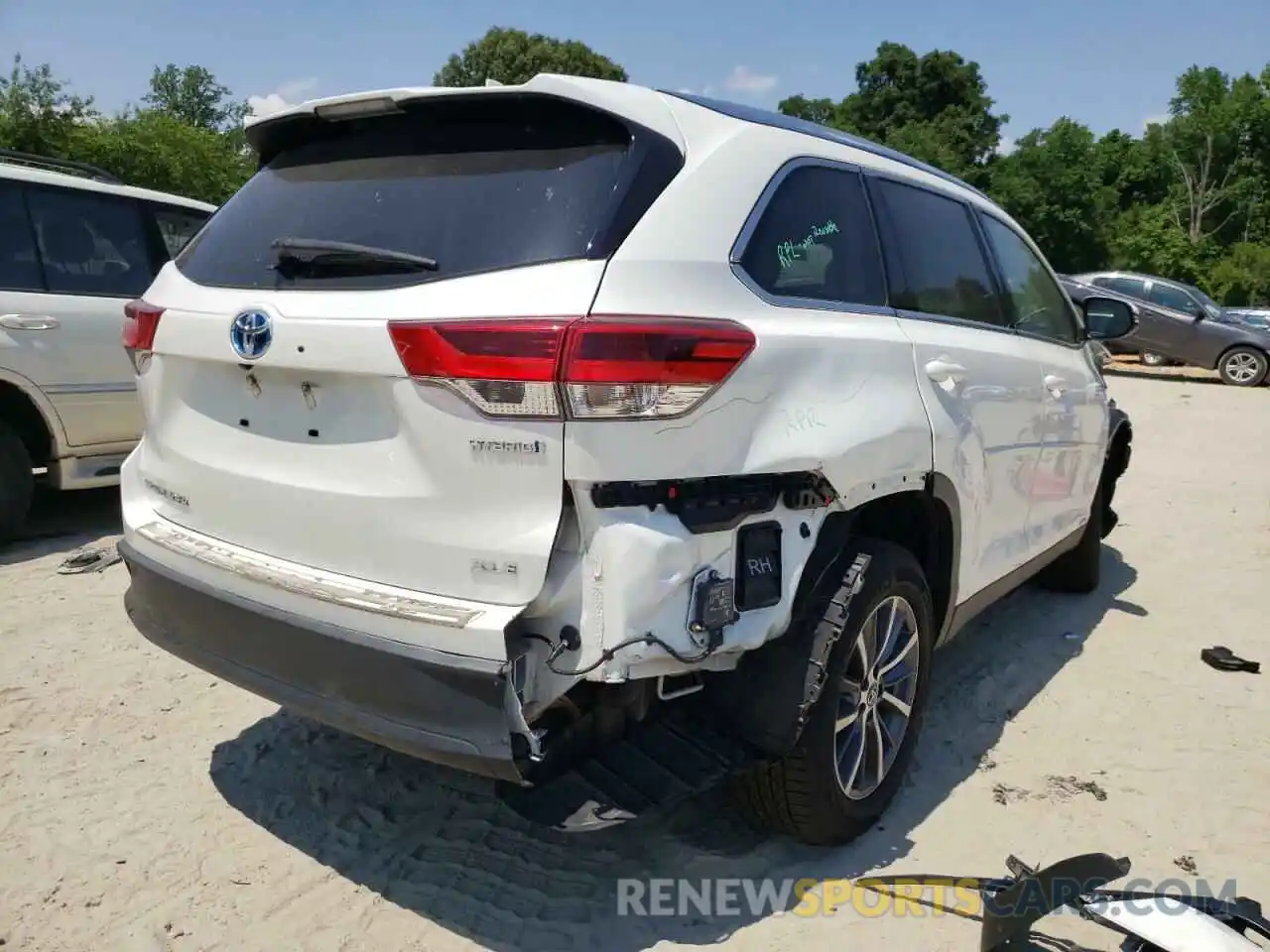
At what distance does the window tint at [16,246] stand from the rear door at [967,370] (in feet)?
14.5

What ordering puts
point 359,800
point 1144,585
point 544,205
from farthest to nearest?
1. point 1144,585
2. point 359,800
3. point 544,205

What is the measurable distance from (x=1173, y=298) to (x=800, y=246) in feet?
56.2

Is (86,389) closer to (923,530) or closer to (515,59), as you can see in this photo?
(923,530)

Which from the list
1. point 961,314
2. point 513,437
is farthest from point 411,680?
point 961,314

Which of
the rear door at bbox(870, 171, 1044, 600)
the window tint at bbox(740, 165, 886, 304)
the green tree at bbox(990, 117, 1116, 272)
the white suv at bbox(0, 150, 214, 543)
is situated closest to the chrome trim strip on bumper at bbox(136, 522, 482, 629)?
the window tint at bbox(740, 165, 886, 304)

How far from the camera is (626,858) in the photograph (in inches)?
110

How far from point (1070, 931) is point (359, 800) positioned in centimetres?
203

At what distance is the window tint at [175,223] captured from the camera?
5.98m

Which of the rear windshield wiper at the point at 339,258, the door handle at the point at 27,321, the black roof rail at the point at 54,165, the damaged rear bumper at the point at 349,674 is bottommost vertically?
the damaged rear bumper at the point at 349,674

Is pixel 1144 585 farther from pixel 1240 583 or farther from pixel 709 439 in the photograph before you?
pixel 709 439

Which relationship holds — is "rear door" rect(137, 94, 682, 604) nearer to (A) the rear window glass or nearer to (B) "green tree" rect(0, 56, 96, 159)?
(A) the rear window glass

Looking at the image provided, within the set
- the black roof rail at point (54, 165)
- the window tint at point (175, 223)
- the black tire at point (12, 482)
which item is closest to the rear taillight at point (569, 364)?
the black tire at point (12, 482)

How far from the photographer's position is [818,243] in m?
2.69

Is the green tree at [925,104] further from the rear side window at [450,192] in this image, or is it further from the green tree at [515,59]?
the rear side window at [450,192]
